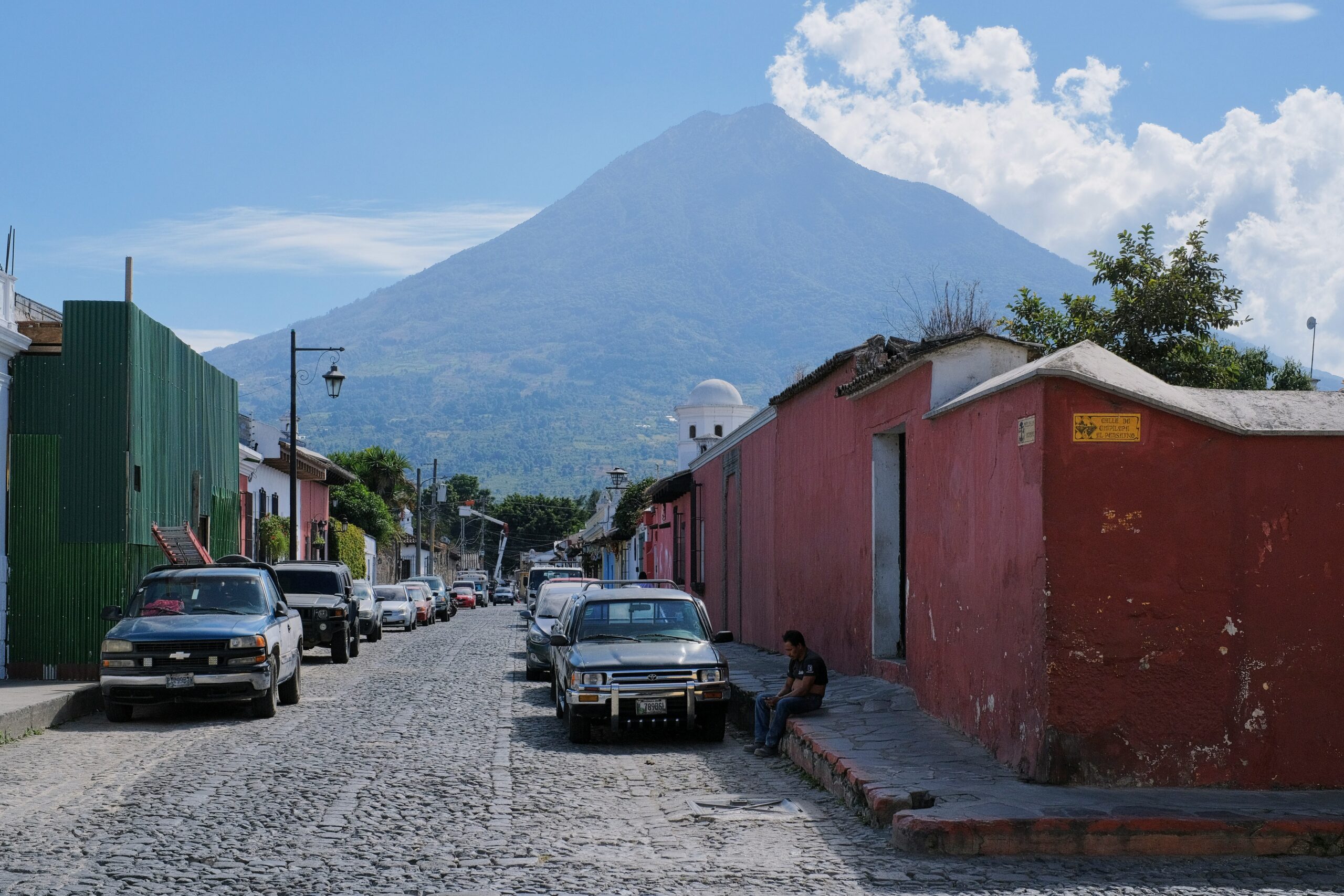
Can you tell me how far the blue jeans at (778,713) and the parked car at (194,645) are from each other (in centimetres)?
544

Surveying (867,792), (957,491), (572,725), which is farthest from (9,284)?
(867,792)

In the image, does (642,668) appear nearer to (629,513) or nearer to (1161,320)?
(1161,320)

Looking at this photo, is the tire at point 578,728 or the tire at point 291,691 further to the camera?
the tire at point 291,691

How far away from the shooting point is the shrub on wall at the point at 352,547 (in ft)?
167

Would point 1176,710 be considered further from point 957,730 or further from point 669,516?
point 669,516

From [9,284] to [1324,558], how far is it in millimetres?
16657

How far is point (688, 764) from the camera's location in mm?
11609

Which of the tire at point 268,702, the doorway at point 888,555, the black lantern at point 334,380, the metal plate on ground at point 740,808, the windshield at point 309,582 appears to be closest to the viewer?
the metal plate on ground at point 740,808

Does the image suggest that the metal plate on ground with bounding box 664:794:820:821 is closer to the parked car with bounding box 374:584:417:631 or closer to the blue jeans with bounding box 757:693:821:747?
the blue jeans with bounding box 757:693:821:747

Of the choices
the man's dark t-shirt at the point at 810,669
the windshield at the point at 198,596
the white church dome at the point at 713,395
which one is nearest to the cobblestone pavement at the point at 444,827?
the man's dark t-shirt at the point at 810,669

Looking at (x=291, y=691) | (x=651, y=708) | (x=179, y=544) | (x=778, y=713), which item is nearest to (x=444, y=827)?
(x=651, y=708)

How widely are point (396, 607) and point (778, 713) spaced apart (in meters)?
28.3

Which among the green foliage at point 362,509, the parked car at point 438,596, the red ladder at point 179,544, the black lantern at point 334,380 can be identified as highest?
the black lantern at point 334,380

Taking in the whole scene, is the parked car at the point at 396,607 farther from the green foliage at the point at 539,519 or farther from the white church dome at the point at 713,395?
the green foliage at the point at 539,519
